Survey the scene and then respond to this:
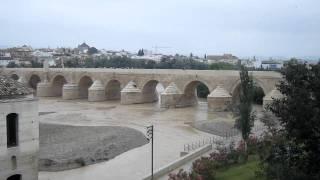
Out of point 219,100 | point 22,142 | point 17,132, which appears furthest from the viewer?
point 219,100

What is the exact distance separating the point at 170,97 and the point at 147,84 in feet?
19.1

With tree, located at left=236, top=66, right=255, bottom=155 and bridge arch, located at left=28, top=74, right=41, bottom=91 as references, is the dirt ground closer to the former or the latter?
tree, located at left=236, top=66, right=255, bottom=155

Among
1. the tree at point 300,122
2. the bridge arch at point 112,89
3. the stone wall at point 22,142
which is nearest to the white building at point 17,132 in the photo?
the stone wall at point 22,142

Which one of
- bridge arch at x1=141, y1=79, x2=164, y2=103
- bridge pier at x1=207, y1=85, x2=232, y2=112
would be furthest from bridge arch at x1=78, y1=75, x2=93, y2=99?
bridge pier at x1=207, y1=85, x2=232, y2=112

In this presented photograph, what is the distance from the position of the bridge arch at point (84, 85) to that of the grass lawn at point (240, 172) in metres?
39.4

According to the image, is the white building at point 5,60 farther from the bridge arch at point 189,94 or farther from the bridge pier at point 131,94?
the bridge arch at point 189,94

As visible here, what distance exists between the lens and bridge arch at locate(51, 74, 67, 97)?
58.5 metres

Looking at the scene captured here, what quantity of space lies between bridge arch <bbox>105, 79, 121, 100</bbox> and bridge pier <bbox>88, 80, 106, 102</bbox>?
43.7 inches

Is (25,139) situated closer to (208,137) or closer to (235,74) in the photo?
(208,137)

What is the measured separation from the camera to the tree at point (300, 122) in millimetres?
10273

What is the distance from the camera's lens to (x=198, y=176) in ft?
44.7

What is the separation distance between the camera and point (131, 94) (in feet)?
149

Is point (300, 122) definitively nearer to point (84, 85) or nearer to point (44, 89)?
point (84, 85)

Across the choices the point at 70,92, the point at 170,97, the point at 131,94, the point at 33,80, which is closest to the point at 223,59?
the point at 33,80
